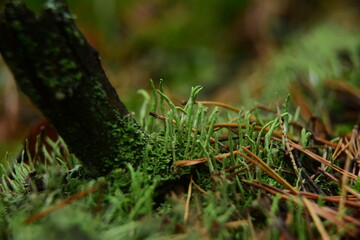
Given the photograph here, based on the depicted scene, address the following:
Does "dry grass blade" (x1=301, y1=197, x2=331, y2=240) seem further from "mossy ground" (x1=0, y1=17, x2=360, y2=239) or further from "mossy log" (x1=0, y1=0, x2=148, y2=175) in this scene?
"mossy log" (x1=0, y1=0, x2=148, y2=175)

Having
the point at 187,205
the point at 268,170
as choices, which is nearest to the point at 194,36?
the point at 268,170

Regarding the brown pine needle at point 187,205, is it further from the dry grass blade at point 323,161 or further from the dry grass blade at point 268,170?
the dry grass blade at point 323,161

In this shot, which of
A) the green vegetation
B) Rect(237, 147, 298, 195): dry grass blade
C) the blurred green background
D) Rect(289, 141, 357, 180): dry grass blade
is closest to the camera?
the green vegetation

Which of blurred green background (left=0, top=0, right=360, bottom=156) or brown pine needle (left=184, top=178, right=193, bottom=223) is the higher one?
blurred green background (left=0, top=0, right=360, bottom=156)

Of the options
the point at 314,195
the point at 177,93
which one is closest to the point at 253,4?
the point at 177,93

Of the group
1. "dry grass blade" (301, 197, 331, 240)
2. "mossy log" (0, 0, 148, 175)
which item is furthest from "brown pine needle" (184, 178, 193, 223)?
"dry grass blade" (301, 197, 331, 240)

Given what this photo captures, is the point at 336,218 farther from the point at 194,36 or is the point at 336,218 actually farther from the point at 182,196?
the point at 194,36

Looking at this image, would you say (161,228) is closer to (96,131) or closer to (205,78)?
(96,131)
